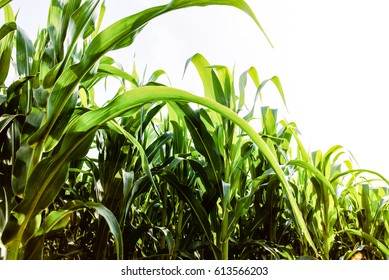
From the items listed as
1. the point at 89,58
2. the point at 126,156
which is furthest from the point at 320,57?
the point at 89,58

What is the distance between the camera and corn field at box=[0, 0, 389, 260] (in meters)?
0.44

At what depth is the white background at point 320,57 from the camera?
102 centimetres

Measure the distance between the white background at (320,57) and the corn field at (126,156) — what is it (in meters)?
0.09

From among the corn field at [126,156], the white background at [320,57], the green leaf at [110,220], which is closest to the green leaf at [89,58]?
the corn field at [126,156]

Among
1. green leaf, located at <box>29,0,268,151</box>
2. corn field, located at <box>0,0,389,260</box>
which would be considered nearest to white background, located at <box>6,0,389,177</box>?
corn field, located at <box>0,0,389,260</box>

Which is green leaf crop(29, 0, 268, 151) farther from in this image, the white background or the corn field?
the white background

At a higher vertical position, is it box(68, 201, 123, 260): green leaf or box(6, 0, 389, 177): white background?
box(6, 0, 389, 177): white background

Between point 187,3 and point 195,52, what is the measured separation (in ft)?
1.13

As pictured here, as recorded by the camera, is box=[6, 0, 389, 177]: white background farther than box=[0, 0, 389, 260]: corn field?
Yes

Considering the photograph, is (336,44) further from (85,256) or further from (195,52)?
(85,256)

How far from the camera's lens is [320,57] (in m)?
1.11

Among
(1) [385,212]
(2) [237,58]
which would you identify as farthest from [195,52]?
(1) [385,212]

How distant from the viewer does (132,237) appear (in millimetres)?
746

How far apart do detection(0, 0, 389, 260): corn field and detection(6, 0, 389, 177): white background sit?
3.5 inches
